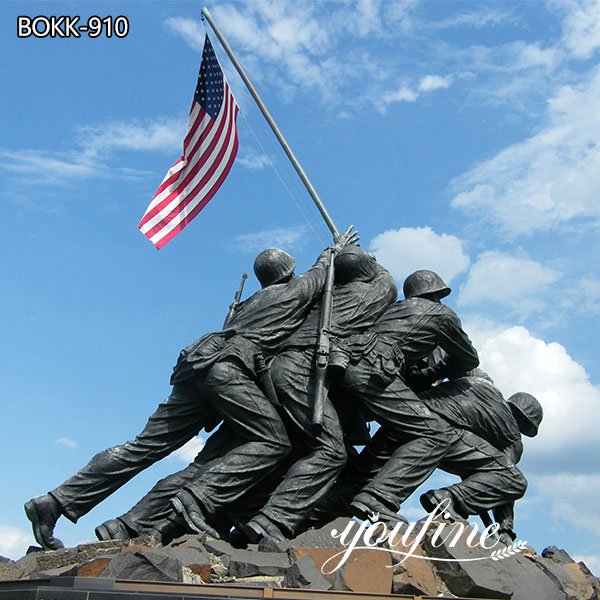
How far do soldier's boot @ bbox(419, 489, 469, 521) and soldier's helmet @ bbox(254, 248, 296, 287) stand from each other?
280 centimetres

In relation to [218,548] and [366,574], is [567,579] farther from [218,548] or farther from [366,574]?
[218,548]

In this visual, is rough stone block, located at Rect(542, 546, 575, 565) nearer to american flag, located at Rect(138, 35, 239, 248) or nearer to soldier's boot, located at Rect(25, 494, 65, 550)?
soldier's boot, located at Rect(25, 494, 65, 550)

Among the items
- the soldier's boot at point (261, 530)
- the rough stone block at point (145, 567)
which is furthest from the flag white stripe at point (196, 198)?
the rough stone block at point (145, 567)

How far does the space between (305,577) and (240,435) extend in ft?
7.11

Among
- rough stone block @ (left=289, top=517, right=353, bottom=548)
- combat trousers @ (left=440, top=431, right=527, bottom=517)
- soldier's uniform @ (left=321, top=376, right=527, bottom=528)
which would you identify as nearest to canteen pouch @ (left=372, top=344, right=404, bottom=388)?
soldier's uniform @ (left=321, top=376, right=527, bottom=528)

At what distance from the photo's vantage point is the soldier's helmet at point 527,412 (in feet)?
32.2

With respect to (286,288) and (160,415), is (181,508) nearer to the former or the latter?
(160,415)

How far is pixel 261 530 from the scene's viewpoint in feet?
25.7

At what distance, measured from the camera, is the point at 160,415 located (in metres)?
8.95

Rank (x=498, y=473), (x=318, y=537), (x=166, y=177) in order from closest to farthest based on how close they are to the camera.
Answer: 1. (x=318, y=537)
2. (x=498, y=473)
3. (x=166, y=177)

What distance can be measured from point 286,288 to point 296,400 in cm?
130

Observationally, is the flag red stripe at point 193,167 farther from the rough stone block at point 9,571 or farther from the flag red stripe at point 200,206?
the rough stone block at point 9,571

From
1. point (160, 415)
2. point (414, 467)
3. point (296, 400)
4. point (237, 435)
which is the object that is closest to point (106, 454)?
point (160, 415)

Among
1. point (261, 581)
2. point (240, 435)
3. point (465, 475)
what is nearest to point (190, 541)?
point (261, 581)
